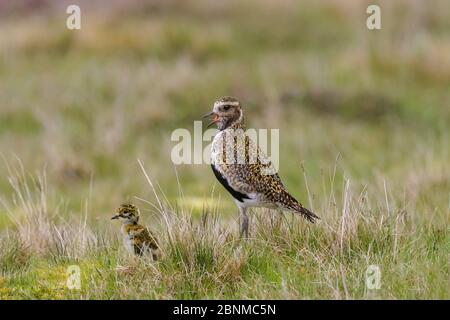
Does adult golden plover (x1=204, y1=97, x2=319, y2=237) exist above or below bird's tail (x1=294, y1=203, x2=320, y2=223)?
above

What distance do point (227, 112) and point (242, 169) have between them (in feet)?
1.58

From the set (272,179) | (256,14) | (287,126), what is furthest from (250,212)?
(256,14)

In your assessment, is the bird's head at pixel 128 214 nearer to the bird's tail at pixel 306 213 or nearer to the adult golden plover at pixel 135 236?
the adult golden plover at pixel 135 236

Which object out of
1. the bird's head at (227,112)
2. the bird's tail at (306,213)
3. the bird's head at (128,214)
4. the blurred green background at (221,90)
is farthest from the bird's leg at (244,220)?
the blurred green background at (221,90)

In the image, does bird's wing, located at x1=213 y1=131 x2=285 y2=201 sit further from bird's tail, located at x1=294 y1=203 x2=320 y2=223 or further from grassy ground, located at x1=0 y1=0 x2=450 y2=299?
grassy ground, located at x1=0 y1=0 x2=450 y2=299

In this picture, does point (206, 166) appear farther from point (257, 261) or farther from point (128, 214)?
point (257, 261)

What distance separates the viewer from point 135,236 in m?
7.29

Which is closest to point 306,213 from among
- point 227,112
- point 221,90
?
point 227,112

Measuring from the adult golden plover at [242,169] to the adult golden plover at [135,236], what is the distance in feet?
2.19

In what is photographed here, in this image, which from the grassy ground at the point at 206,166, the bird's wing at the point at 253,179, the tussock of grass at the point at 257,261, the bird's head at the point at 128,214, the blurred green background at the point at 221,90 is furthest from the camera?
the blurred green background at the point at 221,90

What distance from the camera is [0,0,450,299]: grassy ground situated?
6914mm

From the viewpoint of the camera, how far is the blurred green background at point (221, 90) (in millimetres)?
14375

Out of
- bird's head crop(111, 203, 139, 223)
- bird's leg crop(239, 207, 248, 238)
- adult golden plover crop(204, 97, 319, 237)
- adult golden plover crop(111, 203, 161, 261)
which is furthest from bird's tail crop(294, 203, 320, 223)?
bird's head crop(111, 203, 139, 223)
